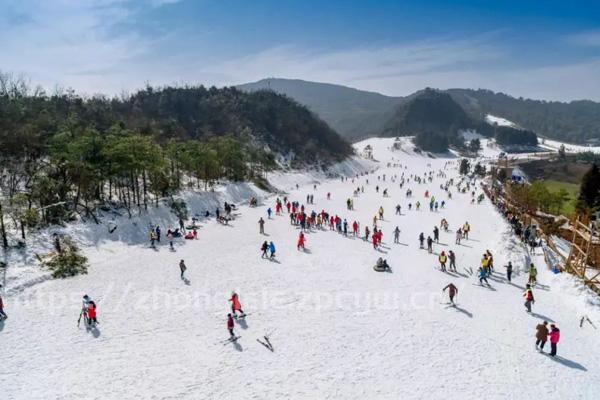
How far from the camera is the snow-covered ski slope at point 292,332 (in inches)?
472

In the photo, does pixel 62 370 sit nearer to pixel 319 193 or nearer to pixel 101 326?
pixel 101 326

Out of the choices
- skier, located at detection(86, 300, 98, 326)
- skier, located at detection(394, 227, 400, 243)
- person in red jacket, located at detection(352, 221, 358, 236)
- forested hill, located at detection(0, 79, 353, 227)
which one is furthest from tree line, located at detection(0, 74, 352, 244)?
skier, located at detection(394, 227, 400, 243)

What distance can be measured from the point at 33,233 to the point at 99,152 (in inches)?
267

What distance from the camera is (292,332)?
1484 centimetres

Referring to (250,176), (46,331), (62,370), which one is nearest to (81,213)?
(46,331)

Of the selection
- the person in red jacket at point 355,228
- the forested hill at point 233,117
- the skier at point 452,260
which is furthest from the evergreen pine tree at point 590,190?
the forested hill at point 233,117

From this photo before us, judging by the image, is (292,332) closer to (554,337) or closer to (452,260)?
(554,337)

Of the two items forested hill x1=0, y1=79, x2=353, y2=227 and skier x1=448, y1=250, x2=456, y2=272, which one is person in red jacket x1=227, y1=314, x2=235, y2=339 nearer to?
skier x1=448, y1=250, x2=456, y2=272

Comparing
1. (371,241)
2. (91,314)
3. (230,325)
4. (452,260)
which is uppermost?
(91,314)

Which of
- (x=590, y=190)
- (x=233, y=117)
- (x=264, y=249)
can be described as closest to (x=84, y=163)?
(x=264, y=249)

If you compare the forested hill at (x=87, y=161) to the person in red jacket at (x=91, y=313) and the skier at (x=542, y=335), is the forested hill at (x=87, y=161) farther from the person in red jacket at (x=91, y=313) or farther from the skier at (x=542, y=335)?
the skier at (x=542, y=335)

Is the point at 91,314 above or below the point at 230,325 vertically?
above

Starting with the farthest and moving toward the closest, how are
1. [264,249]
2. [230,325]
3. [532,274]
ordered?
[264,249] → [532,274] → [230,325]

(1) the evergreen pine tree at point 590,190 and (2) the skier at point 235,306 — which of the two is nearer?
(2) the skier at point 235,306
